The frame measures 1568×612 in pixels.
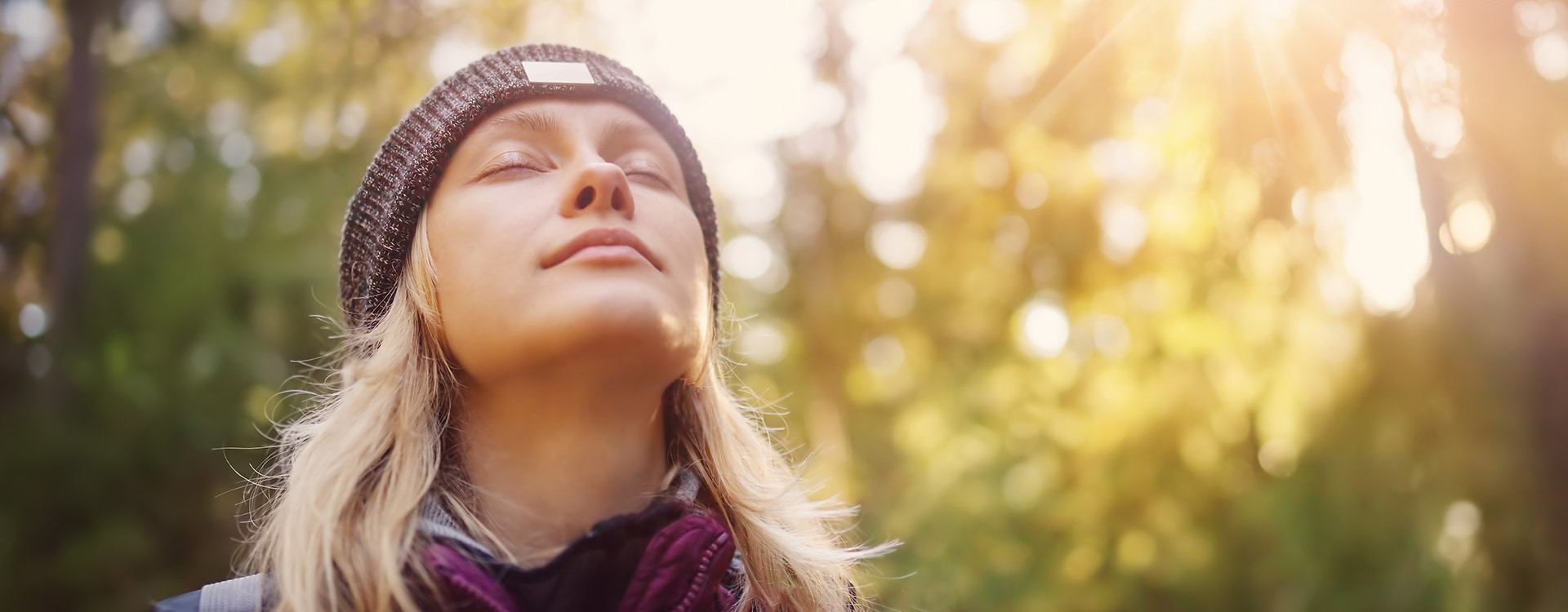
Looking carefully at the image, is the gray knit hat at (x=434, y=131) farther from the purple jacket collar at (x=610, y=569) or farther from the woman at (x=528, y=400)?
the purple jacket collar at (x=610, y=569)

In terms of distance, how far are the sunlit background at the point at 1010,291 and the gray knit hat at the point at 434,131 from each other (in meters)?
0.98

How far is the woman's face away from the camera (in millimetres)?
1585

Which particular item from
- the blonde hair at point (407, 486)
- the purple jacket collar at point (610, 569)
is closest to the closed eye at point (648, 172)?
the blonde hair at point (407, 486)

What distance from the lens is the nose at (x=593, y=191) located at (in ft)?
5.47

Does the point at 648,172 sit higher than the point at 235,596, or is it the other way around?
the point at 648,172

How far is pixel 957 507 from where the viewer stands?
14.0ft


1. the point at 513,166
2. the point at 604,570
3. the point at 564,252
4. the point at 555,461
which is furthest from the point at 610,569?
the point at 513,166

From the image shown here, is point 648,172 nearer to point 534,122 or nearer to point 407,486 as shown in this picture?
point 534,122

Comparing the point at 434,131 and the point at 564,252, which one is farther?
the point at 434,131

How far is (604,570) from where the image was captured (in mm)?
1529

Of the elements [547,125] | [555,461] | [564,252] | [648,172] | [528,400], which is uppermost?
[547,125]

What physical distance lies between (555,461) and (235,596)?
560mm

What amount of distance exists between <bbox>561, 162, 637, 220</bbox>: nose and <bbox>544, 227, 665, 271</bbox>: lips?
6 cm

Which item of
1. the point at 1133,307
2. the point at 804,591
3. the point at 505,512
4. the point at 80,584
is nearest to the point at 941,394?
the point at 1133,307
